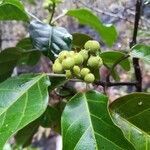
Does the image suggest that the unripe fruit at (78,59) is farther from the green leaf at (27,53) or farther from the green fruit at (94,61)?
the green leaf at (27,53)

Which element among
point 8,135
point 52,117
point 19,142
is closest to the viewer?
point 8,135

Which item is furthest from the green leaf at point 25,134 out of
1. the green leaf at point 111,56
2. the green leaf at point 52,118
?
the green leaf at point 111,56

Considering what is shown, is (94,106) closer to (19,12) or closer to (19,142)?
(19,12)

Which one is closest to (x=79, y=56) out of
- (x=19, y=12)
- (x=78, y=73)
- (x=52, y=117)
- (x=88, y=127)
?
(x=78, y=73)

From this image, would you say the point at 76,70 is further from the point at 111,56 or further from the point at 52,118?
the point at 52,118

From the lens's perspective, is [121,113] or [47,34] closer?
[121,113]

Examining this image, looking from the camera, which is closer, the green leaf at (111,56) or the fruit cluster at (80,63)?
the fruit cluster at (80,63)

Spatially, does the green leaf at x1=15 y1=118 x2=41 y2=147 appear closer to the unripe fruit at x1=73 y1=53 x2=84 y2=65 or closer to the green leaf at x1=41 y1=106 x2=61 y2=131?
the green leaf at x1=41 y1=106 x2=61 y2=131
